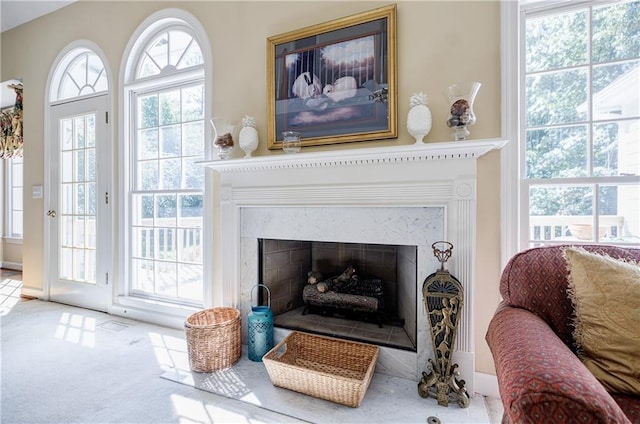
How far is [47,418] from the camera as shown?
57.8 inches

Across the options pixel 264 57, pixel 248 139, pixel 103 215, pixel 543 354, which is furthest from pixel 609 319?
pixel 103 215

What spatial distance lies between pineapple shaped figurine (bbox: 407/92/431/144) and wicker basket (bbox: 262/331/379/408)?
1308 millimetres

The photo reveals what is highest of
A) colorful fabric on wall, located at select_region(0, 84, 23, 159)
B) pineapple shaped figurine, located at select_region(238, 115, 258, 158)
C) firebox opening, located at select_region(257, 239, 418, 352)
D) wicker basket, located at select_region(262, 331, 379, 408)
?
colorful fabric on wall, located at select_region(0, 84, 23, 159)

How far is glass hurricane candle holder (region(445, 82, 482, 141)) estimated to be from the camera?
1621 millimetres

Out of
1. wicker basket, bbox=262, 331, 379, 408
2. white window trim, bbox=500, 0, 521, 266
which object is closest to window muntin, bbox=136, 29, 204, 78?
white window trim, bbox=500, 0, 521, 266

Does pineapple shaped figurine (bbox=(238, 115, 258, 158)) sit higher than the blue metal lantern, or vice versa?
pineapple shaped figurine (bbox=(238, 115, 258, 158))

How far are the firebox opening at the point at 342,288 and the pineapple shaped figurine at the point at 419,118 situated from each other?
72cm

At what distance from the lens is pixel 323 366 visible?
1.90 m

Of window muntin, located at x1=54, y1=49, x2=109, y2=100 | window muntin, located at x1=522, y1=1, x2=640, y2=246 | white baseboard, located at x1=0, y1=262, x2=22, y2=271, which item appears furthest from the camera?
white baseboard, located at x1=0, y1=262, x2=22, y2=271

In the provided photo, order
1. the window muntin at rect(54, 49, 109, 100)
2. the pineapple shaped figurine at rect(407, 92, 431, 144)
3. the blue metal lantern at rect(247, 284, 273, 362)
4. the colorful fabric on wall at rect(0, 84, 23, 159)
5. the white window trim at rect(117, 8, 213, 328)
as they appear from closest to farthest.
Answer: the pineapple shaped figurine at rect(407, 92, 431, 144) → the blue metal lantern at rect(247, 284, 273, 362) → the white window trim at rect(117, 8, 213, 328) → the window muntin at rect(54, 49, 109, 100) → the colorful fabric on wall at rect(0, 84, 23, 159)

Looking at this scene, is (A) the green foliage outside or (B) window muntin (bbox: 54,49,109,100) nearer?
(A) the green foliage outside

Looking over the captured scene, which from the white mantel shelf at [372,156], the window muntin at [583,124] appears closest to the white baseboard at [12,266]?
the white mantel shelf at [372,156]

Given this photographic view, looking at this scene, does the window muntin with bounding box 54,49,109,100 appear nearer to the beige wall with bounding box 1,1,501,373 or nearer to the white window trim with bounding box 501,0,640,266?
the beige wall with bounding box 1,1,501,373

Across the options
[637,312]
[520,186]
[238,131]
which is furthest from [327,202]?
[637,312]
